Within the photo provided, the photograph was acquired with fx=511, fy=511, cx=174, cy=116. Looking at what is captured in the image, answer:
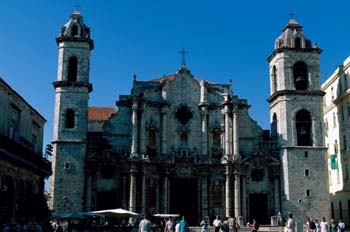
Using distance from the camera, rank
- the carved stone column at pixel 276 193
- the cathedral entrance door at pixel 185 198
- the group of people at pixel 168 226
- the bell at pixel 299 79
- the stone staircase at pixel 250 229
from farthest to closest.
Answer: the bell at pixel 299 79
the cathedral entrance door at pixel 185 198
the carved stone column at pixel 276 193
the stone staircase at pixel 250 229
the group of people at pixel 168 226

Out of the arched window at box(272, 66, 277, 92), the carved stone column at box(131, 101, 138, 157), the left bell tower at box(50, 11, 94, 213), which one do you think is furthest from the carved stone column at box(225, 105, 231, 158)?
the left bell tower at box(50, 11, 94, 213)

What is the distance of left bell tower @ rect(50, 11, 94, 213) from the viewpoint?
126 ft

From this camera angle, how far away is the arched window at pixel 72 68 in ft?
136

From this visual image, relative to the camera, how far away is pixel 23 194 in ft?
106

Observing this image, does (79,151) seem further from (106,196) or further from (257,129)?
(257,129)

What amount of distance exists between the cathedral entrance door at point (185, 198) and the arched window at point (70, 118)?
921 cm

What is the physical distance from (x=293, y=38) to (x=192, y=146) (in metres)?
12.5

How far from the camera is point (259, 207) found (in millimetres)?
41281

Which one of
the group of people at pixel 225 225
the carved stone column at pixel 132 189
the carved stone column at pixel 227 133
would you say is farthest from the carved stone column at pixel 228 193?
the carved stone column at pixel 132 189

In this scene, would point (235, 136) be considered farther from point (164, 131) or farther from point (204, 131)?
point (164, 131)

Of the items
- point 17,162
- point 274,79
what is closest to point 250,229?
point 274,79

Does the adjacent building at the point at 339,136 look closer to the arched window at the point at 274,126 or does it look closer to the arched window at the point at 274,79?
the arched window at the point at 274,79

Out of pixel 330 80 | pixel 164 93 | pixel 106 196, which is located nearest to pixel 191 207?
pixel 106 196

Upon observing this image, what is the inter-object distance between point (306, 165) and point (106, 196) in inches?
627
